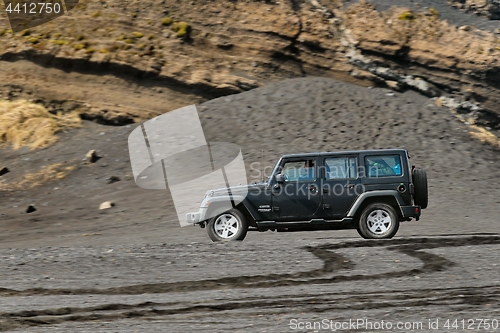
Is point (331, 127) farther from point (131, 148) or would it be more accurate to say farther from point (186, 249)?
point (186, 249)

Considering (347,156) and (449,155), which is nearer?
(347,156)

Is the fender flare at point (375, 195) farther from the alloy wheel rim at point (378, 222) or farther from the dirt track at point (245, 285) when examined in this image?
the dirt track at point (245, 285)

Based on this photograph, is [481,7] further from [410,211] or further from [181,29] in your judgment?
[410,211]

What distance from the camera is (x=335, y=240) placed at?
14.4 metres

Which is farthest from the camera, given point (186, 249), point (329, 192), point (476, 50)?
point (476, 50)

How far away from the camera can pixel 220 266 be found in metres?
11.0

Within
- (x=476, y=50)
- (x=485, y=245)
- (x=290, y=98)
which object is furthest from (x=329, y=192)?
(x=476, y=50)

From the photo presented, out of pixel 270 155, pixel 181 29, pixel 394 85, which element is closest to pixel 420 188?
pixel 270 155

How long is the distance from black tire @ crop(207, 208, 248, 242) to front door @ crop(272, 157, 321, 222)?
77cm

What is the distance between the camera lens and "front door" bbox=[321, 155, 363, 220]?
1379 centimetres

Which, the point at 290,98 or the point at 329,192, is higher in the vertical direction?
the point at 329,192

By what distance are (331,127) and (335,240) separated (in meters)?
16.0

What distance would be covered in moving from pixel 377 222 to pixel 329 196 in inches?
43.4

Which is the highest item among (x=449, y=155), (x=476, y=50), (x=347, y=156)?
(x=347, y=156)
